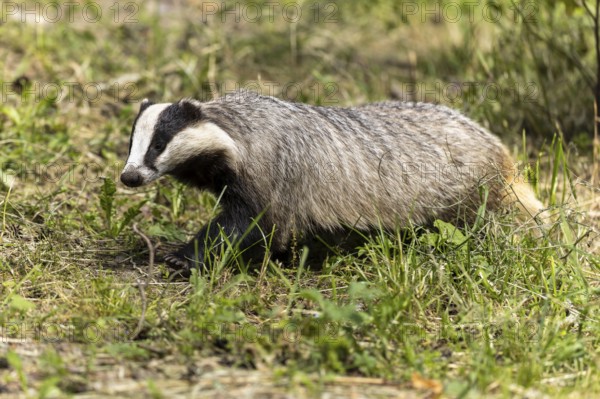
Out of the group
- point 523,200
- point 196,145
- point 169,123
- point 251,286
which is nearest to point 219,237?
point 251,286

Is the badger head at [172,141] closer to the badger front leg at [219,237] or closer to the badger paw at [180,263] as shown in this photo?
the badger front leg at [219,237]

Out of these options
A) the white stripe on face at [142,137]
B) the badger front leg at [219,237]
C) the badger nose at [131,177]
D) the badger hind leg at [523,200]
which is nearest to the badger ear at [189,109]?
the white stripe on face at [142,137]

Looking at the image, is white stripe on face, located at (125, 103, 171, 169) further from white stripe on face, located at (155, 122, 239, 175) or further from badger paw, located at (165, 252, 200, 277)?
badger paw, located at (165, 252, 200, 277)

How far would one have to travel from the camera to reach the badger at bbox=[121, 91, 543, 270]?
4539 mm

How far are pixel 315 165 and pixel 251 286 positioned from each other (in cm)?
84

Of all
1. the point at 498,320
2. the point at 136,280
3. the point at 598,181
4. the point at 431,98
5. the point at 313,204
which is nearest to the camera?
the point at 498,320

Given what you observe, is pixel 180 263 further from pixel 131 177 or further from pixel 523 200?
pixel 523 200

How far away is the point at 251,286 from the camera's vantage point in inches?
175

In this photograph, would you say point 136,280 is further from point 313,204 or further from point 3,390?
point 3,390

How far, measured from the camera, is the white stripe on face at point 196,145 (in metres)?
4.50

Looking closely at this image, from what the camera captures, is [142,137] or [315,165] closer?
[142,137]

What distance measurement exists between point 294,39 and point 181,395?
203 inches

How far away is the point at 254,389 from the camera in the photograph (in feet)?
10.5

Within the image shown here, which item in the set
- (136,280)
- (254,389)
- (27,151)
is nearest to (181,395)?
(254,389)
